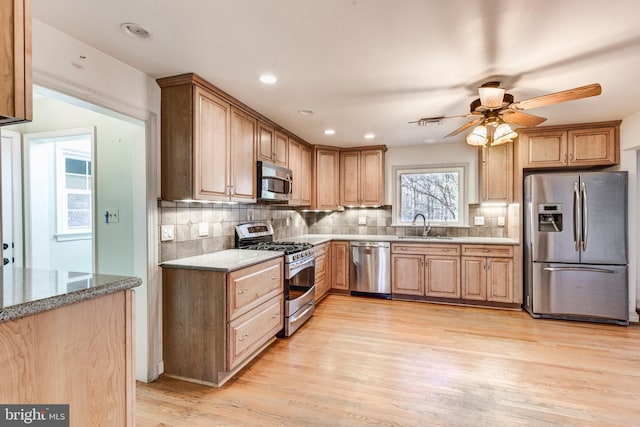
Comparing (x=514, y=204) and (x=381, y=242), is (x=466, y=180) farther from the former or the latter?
(x=381, y=242)

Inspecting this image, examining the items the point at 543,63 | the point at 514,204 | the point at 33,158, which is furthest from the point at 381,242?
the point at 33,158

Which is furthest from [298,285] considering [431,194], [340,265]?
[431,194]

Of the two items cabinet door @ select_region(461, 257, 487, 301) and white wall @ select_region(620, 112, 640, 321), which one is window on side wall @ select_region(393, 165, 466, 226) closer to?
cabinet door @ select_region(461, 257, 487, 301)

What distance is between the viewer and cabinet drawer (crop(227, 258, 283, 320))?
2.25 metres

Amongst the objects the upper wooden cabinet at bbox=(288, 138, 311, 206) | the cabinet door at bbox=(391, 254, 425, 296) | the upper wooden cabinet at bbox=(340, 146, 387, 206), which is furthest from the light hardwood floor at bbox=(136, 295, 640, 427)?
the upper wooden cabinet at bbox=(340, 146, 387, 206)

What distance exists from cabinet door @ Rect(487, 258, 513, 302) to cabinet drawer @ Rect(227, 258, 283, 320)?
9.20 feet

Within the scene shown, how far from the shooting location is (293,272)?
3107mm

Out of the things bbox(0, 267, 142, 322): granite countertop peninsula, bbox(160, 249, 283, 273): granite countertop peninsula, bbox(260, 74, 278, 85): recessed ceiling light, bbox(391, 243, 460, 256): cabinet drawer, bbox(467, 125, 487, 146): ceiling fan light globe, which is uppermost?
bbox(260, 74, 278, 85): recessed ceiling light

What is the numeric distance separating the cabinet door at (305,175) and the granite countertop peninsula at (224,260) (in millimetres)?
1592

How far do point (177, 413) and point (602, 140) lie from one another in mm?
5020

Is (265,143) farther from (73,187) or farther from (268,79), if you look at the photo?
(73,187)

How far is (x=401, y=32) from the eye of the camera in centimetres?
177

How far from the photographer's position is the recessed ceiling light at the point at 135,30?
168 cm

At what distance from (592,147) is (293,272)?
381 centimetres
